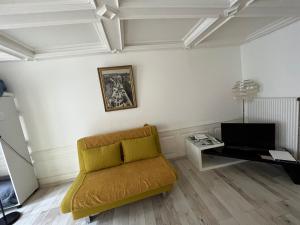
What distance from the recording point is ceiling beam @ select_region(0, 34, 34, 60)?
1.80m

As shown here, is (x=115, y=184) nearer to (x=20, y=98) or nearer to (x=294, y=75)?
(x=20, y=98)

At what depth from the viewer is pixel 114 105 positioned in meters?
2.72

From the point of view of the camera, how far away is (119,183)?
190 centimetres

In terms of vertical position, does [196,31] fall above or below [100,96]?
above

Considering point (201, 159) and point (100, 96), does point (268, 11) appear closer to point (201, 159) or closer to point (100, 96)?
point (201, 159)

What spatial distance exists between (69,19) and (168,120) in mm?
2225

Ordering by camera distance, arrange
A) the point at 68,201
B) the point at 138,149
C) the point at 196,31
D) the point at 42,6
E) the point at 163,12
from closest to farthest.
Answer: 1. the point at 42,6
2. the point at 163,12
3. the point at 68,201
4. the point at 196,31
5. the point at 138,149

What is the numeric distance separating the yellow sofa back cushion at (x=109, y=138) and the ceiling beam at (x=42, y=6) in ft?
5.93

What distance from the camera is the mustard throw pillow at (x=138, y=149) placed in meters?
2.39

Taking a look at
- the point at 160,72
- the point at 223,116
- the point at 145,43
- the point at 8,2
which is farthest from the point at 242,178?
the point at 8,2

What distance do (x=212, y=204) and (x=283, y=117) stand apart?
1.87m

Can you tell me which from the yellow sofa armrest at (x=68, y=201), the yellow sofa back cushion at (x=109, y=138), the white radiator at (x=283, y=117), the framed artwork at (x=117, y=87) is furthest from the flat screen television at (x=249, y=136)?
the yellow sofa armrest at (x=68, y=201)

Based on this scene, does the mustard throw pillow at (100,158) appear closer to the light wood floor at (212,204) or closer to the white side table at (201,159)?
the light wood floor at (212,204)

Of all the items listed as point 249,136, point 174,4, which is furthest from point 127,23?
point 249,136
